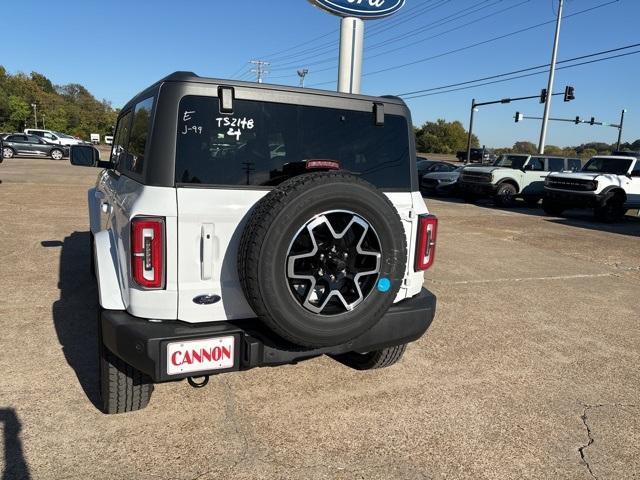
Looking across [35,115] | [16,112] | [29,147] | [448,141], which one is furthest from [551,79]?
[35,115]

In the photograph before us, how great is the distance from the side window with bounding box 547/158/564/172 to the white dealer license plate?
17377mm

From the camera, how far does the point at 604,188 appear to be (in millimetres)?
13680

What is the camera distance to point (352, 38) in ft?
39.3

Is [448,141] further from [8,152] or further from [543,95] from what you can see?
[8,152]

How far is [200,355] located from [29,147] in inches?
1278

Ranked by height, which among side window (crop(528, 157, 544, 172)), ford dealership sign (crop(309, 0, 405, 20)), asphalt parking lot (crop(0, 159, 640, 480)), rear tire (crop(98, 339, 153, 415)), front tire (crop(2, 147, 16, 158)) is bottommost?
asphalt parking lot (crop(0, 159, 640, 480))

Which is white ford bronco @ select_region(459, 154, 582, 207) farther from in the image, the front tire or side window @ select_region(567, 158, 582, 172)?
the front tire

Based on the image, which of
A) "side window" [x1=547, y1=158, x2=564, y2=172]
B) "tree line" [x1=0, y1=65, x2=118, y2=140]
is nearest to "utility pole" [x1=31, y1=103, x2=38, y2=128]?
"tree line" [x1=0, y1=65, x2=118, y2=140]

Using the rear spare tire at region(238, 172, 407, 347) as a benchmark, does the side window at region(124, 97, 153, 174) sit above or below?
above

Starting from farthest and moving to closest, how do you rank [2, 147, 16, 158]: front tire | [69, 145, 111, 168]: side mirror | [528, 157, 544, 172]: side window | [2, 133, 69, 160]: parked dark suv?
[2, 133, 69, 160]: parked dark suv → [2, 147, 16, 158]: front tire → [528, 157, 544, 172]: side window → [69, 145, 111, 168]: side mirror

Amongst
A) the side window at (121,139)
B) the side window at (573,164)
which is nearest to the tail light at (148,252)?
the side window at (121,139)

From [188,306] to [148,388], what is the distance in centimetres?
72

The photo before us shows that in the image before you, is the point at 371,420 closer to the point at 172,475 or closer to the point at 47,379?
the point at 172,475

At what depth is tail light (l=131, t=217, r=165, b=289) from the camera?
236cm
